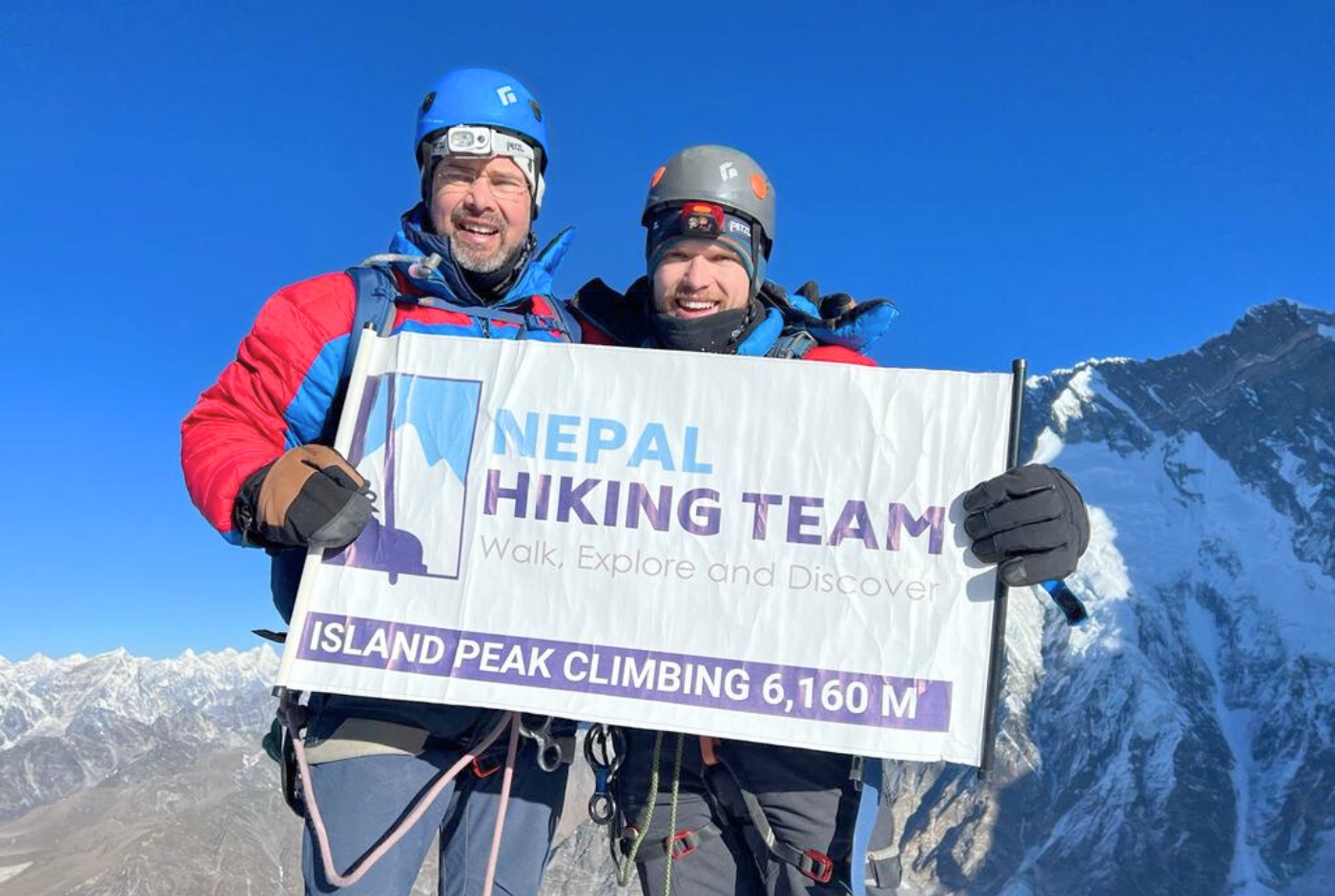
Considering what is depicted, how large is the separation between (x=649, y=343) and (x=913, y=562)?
2.32m

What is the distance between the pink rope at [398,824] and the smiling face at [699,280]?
277 cm

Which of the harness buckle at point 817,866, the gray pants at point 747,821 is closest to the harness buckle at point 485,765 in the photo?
the gray pants at point 747,821

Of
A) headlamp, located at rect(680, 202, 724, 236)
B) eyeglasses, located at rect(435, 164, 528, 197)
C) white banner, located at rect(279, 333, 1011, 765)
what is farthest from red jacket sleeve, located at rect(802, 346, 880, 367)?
eyeglasses, located at rect(435, 164, 528, 197)

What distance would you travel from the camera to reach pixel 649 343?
6.20 metres

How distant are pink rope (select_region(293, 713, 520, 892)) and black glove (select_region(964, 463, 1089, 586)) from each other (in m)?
2.71

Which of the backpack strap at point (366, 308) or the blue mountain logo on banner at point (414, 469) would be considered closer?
the blue mountain logo on banner at point (414, 469)

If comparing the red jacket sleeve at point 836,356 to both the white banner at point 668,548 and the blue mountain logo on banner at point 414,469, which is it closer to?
the white banner at point 668,548

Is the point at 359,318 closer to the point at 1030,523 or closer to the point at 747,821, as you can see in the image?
the point at 747,821

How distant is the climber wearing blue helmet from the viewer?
15.7 ft

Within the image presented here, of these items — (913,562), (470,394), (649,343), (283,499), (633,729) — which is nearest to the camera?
(283,499)

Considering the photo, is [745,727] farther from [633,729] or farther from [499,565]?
[499,565]

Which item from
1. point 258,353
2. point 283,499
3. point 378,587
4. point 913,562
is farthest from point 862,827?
point 258,353

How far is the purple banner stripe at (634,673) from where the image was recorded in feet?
16.0

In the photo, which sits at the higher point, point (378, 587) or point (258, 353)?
point (258, 353)
